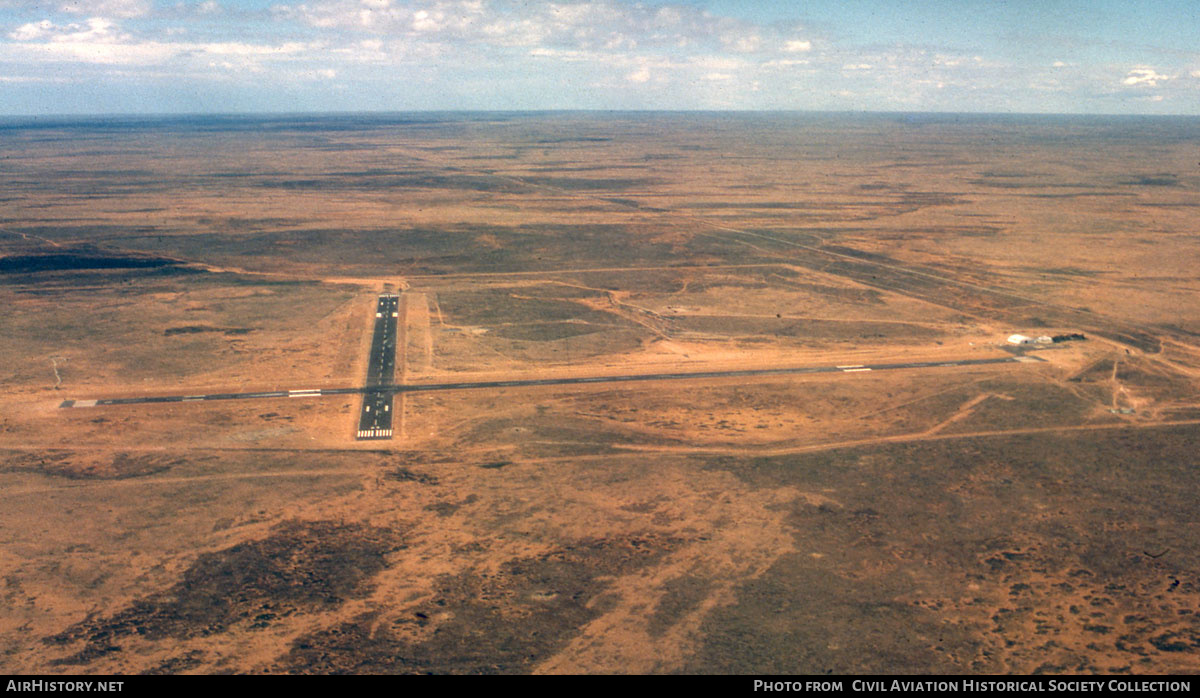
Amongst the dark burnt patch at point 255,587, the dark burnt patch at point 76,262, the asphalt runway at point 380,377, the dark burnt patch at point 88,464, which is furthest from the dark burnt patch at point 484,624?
the dark burnt patch at point 76,262

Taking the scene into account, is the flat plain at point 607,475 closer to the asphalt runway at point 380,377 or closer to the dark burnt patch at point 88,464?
the dark burnt patch at point 88,464

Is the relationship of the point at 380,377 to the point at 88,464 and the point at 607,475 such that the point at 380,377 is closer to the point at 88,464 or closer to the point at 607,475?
the point at 88,464

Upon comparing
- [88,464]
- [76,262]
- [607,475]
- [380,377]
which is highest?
[76,262]

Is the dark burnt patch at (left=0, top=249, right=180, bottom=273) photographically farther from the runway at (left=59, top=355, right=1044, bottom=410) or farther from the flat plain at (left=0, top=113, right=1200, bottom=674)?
the runway at (left=59, top=355, right=1044, bottom=410)

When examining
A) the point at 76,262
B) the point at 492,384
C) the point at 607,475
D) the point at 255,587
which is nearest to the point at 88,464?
the point at 255,587

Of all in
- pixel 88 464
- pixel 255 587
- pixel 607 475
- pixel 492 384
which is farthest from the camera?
pixel 492 384
